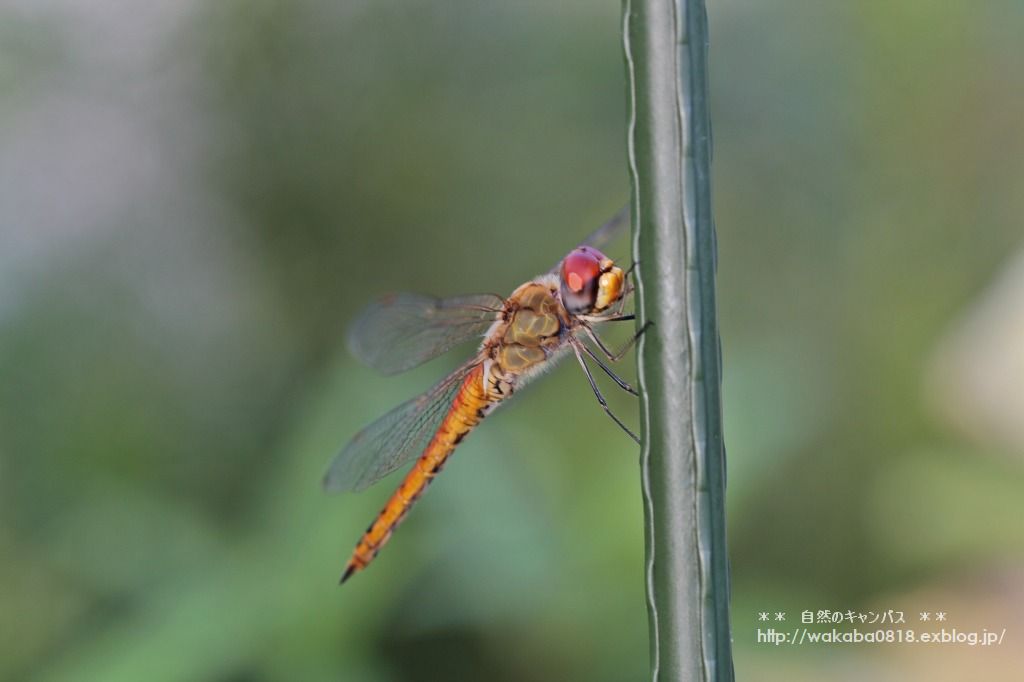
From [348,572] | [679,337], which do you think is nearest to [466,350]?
[348,572]

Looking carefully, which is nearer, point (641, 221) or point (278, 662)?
point (641, 221)

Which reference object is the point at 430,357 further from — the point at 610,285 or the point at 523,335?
the point at 610,285

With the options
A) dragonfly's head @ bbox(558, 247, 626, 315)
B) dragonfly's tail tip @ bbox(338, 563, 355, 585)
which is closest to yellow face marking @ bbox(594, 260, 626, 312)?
dragonfly's head @ bbox(558, 247, 626, 315)

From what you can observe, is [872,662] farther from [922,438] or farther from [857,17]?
[857,17]

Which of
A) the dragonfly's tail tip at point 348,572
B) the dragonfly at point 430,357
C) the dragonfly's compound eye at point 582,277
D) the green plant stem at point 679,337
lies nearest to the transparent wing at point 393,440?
the dragonfly at point 430,357

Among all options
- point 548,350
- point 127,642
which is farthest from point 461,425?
point 127,642

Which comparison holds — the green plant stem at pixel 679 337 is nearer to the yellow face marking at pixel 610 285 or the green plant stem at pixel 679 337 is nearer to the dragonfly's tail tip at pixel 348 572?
the yellow face marking at pixel 610 285

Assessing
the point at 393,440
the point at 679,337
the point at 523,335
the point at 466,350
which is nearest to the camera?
the point at 679,337
